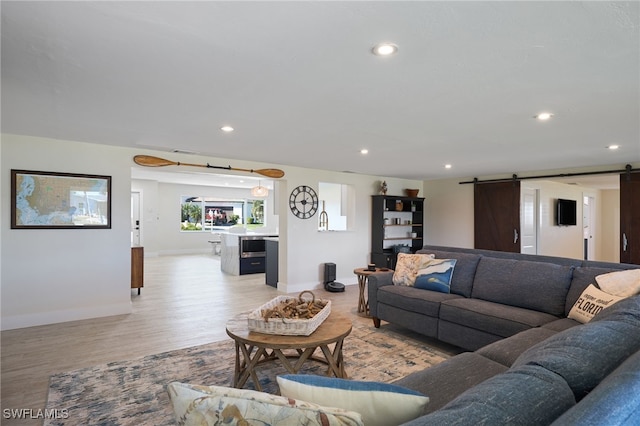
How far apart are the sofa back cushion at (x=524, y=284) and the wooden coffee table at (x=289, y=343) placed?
157cm

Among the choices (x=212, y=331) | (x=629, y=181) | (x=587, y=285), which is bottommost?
(x=212, y=331)

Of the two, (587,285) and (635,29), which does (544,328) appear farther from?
(635,29)

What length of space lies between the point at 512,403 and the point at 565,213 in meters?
8.72

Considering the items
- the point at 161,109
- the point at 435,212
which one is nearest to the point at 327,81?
the point at 161,109

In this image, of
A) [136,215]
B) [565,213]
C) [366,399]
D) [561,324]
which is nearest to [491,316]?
[561,324]

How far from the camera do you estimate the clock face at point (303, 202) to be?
6.05m

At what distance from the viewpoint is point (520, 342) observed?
2.22 m

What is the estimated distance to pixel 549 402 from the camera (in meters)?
0.91

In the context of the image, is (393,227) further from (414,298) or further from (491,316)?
(491,316)

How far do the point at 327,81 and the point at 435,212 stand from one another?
20.8ft

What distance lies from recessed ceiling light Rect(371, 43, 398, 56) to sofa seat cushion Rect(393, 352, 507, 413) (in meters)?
1.66

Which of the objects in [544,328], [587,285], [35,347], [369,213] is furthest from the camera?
[369,213]

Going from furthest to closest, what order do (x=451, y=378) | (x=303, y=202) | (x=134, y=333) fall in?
(x=303, y=202) → (x=134, y=333) → (x=451, y=378)

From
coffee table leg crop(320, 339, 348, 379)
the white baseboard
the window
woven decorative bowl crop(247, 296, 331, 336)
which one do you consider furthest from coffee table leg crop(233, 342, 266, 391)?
the window
